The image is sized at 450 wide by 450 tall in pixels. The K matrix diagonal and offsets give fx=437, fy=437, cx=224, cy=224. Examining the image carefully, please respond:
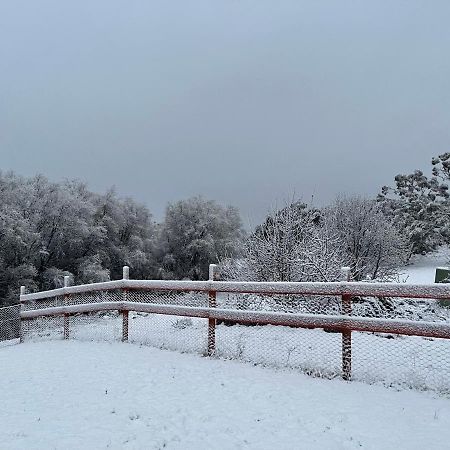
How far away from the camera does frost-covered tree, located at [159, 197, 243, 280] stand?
125 ft

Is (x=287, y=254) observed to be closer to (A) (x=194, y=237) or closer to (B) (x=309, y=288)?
Answer: (B) (x=309, y=288)

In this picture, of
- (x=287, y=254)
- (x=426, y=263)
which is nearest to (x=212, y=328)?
(x=287, y=254)

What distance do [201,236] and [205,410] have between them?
34.5 meters

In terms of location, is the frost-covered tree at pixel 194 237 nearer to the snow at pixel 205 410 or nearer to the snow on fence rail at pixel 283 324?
the snow on fence rail at pixel 283 324

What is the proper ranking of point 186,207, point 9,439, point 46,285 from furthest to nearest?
point 186,207 → point 46,285 → point 9,439

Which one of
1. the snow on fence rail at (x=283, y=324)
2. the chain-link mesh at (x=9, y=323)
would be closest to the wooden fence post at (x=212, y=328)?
the snow on fence rail at (x=283, y=324)

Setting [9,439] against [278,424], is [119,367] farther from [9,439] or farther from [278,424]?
[278,424]

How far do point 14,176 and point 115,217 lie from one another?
866 centimetres

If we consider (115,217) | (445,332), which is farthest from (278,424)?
(115,217)

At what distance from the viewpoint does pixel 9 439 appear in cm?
407

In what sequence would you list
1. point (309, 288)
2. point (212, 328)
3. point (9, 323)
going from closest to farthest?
1. point (309, 288)
2. point (212, 328)
3. point (9, 323)

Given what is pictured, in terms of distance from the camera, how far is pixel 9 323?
13.2 meters

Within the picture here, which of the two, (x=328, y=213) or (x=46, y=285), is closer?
(x=328, y=213)

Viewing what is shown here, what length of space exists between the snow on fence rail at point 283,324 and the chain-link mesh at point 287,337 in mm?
17
